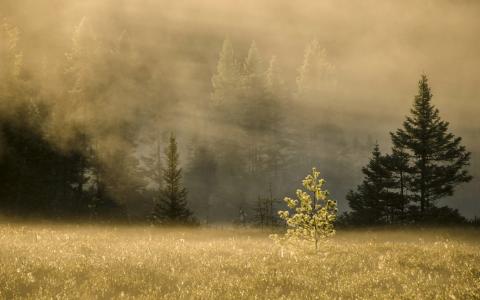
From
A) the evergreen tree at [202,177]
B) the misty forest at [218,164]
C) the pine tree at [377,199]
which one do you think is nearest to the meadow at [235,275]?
the misty forest at [218,164]

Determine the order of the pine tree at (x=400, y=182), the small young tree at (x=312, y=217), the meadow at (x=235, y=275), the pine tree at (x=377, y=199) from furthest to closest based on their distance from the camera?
the pine tree at (x=377, y=199), the pine tree at (x=400, y=182), the small young tree at (x=312, y=217), the meadow at (x=235, y=275)

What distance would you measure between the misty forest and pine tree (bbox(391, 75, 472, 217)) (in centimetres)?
16

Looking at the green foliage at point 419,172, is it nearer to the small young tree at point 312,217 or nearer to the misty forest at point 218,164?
the misty forest at point 218,164

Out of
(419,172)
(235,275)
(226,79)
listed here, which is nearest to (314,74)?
(226,79)

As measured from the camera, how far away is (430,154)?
36.7 m

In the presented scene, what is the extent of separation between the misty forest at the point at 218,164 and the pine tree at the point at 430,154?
163 mm

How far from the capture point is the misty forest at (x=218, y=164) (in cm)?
980

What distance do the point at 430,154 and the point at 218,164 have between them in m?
37.1

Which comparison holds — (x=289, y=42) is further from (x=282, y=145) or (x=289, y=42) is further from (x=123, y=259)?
(x=123, y=259)

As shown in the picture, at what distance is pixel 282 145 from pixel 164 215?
41.4 metres

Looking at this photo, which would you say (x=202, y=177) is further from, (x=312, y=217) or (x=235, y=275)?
(x=235, y=275)

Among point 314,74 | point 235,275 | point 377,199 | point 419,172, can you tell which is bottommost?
point 235,275

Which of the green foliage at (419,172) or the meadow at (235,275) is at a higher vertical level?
the green foliage at (419,172)

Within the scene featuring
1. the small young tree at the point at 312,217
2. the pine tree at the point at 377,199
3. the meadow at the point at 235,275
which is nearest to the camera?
the meadow at the point at 235,275
